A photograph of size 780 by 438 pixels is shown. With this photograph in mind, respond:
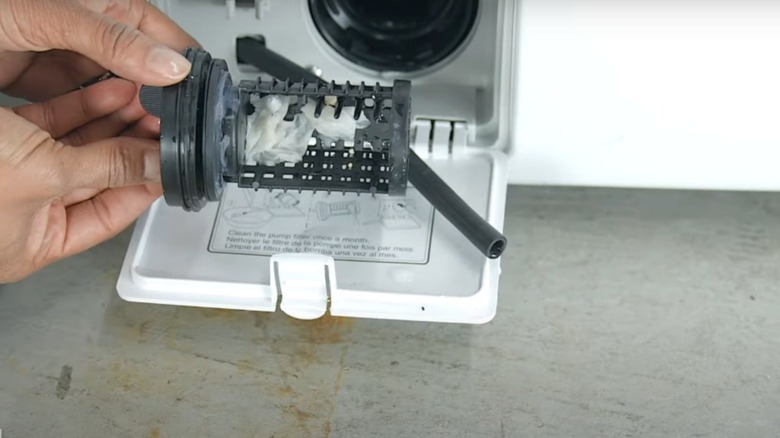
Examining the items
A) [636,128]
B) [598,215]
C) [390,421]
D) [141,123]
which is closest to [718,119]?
[636,128]

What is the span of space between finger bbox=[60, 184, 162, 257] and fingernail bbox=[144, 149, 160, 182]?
3.3 inches

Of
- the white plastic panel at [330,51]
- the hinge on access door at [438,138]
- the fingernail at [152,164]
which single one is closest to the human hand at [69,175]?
the fingernail at [152,164]

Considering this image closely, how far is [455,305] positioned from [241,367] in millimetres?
200

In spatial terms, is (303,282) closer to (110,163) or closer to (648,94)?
(110,163)

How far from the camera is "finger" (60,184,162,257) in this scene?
855 millimetres

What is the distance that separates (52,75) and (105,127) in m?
0.08

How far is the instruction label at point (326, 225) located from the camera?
0.85 m

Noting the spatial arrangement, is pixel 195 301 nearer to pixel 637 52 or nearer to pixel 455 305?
pixel 455 305

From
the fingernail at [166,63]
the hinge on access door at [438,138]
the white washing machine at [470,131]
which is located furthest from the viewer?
the hinge on access door at [438,138]

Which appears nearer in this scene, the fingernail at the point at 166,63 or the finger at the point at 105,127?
the fingernail at the point at 166,63

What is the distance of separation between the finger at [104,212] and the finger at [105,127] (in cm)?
7

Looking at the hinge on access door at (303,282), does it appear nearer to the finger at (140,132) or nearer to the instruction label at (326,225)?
the instruction label at (326,225)

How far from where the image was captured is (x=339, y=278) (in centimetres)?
83

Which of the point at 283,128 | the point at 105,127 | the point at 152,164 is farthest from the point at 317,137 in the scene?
the point at 105,127
